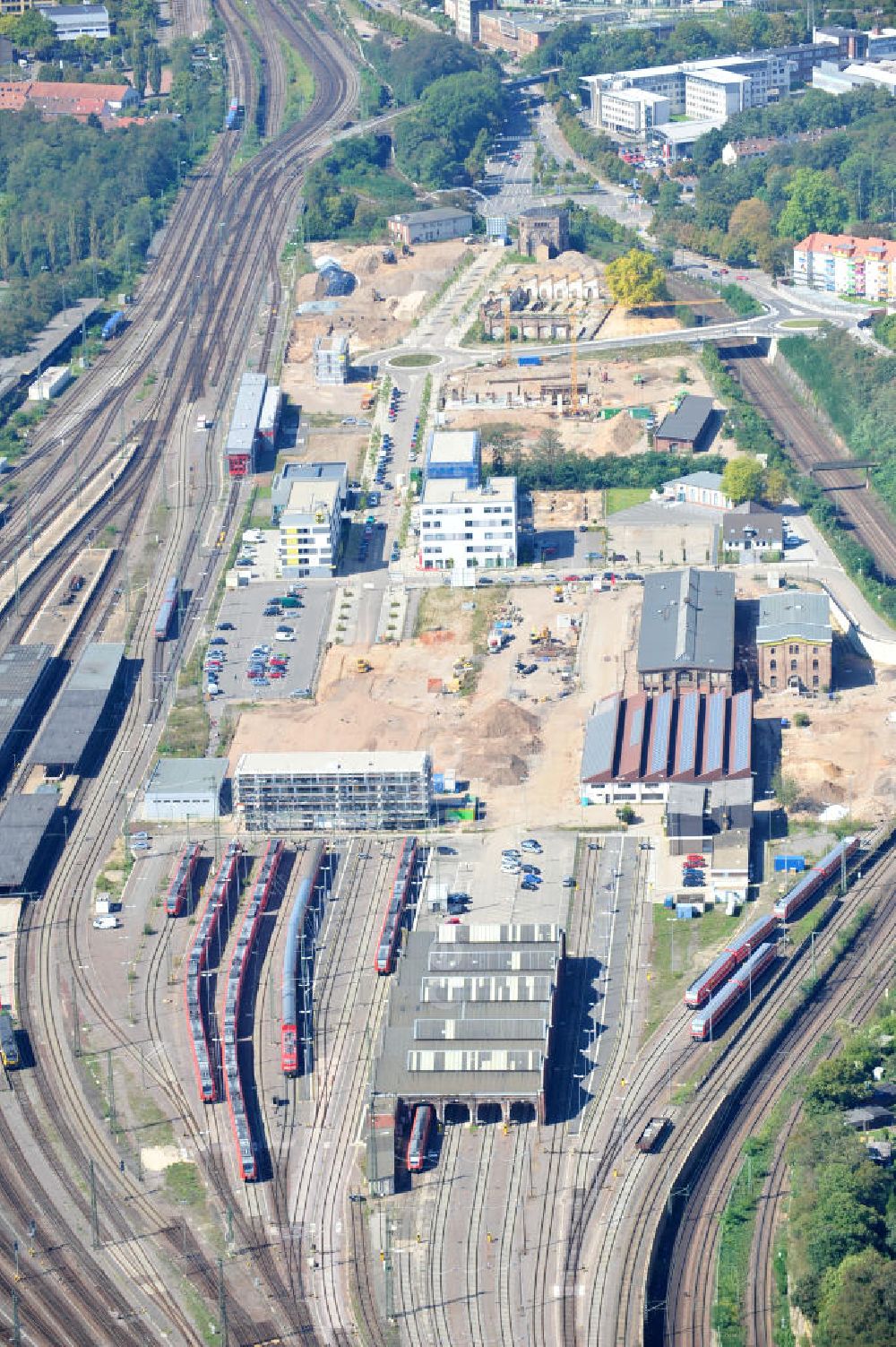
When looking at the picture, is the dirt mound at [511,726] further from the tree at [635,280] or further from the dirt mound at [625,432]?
the tree at [635,280]

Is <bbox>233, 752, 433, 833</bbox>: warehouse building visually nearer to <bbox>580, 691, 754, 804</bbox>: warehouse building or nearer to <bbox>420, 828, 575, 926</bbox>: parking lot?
<bbox>420, 828, 575, 926</bbox>: parking lot

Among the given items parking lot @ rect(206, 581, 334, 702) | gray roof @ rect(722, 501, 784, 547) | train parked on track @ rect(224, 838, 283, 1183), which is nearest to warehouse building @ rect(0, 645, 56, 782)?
parking lot @ rect(206, 581, 334, 702)

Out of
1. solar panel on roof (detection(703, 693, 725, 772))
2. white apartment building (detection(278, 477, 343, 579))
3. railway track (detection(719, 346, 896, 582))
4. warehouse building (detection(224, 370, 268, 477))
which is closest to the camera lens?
solar panel on roof (detection(703, 693, 725, 772))

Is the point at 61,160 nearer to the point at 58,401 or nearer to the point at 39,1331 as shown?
the point at 58,401

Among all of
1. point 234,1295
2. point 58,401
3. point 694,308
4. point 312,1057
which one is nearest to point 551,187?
point 694,308

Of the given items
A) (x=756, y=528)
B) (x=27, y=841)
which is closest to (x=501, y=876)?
(x=27, y=841)

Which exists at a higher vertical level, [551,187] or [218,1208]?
[551,187]
